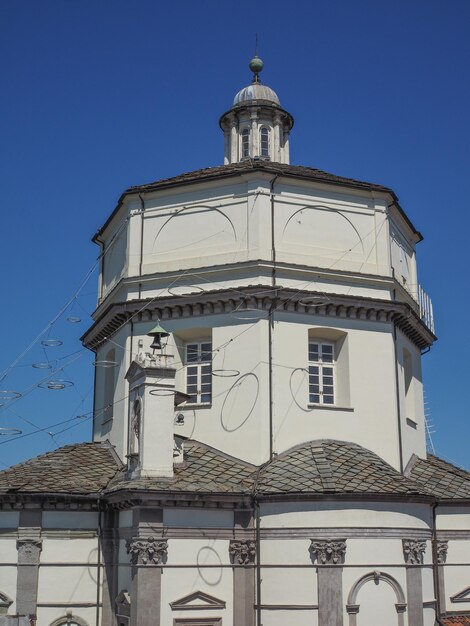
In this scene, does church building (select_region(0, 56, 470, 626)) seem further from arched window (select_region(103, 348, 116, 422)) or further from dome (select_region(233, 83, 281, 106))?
dome (select_region(233, 83, 281, 106))

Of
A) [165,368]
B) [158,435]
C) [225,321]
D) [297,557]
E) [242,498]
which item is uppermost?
[225,321]

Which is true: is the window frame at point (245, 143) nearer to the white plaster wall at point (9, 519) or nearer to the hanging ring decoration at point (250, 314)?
the hanging ring decoration at point (250, 314)

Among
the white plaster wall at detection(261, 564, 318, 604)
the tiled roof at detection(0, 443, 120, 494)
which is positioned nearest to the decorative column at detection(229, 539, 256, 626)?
the white plaster wall at detection(261, 564, 318, 604)

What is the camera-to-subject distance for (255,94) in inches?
1359

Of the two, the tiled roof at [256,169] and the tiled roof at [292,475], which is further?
the tiled roof at [256,169]

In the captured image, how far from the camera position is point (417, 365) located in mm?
31344

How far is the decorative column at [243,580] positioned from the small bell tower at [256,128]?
16.1m

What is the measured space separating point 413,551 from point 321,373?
6442 millimetres

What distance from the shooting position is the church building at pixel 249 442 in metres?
22.9

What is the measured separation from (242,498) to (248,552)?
4.85 ft

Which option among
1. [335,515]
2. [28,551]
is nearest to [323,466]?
[335,515]

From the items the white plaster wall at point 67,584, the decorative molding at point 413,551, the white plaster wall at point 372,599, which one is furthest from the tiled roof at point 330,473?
the white plaster wall at point 67,584

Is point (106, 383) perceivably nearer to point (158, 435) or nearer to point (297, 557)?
point (158, 435)

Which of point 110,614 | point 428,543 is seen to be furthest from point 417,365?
point 110,614
